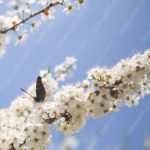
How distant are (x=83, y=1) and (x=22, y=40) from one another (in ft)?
5.29

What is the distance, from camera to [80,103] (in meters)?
7.06

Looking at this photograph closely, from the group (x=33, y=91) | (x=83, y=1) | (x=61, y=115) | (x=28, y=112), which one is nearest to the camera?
(x=61, y=115)

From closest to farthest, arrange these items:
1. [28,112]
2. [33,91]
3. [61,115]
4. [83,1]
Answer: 1. [61,115]
2. [28,112]
3. [33,91]
4. [83,1]

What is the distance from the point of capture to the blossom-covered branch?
7121 millimetres

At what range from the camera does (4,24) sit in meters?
8.73

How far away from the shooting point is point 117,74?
7309mm

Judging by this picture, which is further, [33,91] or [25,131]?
[33,91]

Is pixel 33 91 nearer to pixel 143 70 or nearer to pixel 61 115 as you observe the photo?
pixel 61 115

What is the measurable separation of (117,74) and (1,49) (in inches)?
110

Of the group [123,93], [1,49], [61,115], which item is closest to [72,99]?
[61,115]

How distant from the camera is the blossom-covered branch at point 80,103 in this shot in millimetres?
7121

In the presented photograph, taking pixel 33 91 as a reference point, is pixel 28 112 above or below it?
below

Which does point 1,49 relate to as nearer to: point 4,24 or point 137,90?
point 4,24

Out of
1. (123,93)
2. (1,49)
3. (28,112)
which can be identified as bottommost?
(123,93)
